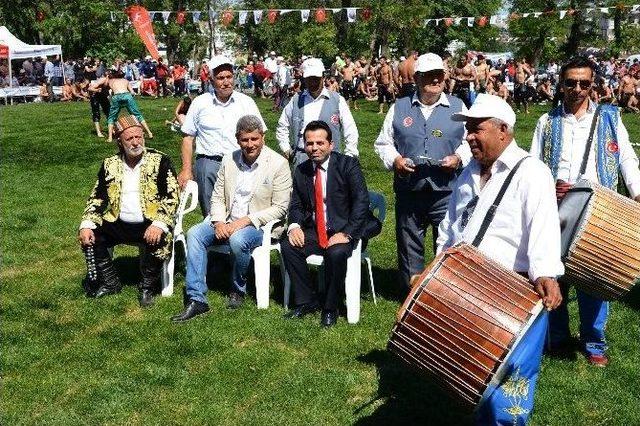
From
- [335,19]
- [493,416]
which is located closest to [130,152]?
[493,416]

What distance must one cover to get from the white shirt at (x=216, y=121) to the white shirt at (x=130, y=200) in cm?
75

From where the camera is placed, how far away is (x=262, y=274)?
6.11m

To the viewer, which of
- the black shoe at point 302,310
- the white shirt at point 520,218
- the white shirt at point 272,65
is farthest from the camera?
the white shirt at point 272,65

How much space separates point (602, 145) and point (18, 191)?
30.4 ft

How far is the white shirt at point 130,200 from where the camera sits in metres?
6.32

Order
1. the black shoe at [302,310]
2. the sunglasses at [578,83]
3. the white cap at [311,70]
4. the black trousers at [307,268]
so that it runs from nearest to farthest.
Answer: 1. the sunglasses at [578,83]
2. the black trousers at [307,268]
3. the black shoe at [302,310]
4. the white cap at [311,70]

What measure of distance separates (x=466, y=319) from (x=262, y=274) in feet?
9.80

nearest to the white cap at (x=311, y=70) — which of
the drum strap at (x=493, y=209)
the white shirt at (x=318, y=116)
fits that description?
the white shirt at (x=318, y=116)

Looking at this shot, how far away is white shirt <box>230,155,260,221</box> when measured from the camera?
20.5ft

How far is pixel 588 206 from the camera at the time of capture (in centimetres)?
426

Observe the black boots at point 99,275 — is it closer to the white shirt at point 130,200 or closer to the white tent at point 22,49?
the white shirt at point 130,200

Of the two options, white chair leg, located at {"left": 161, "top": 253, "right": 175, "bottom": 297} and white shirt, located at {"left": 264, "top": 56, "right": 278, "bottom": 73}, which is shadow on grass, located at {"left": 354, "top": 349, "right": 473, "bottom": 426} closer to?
white chair leg, located at {"left": 161, "top": 253, "right": 175, "bottom": 297}

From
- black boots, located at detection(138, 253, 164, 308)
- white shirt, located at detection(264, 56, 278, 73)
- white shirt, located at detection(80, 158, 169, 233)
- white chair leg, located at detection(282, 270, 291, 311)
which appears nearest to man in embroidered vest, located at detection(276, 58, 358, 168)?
white chair leg, located at detection(282, 270, 291, 311)

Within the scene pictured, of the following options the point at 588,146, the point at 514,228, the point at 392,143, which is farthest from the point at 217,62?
the point at 514,228
